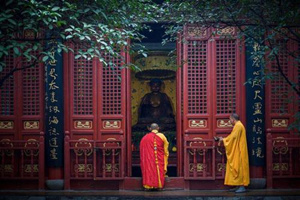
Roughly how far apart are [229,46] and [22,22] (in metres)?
5.47

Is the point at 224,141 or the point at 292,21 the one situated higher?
the point at 292,21

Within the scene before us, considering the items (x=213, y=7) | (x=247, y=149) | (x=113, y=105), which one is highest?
(x=213, y=7)

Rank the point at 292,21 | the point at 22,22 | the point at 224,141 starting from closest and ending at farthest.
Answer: the point at 22,22, the point at 292,21, the point at 224,141

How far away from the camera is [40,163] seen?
10.9 metres

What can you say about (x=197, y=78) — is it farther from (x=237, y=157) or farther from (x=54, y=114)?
(x=54, y=114)

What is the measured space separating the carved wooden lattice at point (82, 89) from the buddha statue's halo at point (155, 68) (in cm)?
469

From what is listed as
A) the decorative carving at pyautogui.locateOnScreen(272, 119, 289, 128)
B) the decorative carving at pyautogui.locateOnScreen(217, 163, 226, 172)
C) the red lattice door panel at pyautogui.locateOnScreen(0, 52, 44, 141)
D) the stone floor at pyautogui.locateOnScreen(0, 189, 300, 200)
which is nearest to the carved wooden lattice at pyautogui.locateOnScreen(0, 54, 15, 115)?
the red lattice door panel at pyautogui.locateOnScreen(0, 52, 44, 141)

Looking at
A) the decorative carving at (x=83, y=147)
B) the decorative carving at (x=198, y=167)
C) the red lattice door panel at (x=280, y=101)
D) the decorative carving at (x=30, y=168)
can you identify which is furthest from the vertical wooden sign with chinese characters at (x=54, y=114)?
the red lattice door panel at (x=280, y=101)

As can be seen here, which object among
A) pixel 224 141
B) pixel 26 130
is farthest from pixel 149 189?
pixel 26 130

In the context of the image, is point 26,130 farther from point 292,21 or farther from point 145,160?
point 292,21

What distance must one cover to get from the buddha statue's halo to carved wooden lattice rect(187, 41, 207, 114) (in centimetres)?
436

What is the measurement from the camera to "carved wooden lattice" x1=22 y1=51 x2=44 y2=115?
11.2m

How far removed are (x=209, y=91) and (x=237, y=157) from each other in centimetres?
163

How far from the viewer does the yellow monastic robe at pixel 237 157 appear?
10703mm
